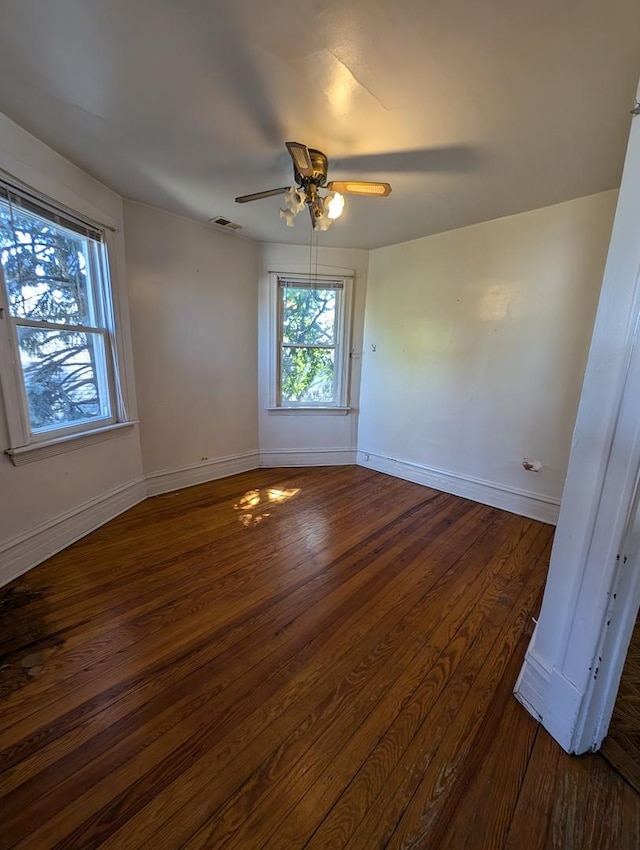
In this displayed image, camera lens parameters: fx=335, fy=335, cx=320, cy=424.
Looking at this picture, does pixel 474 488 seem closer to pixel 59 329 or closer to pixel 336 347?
pixel 336 347

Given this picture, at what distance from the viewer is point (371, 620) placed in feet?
5.42

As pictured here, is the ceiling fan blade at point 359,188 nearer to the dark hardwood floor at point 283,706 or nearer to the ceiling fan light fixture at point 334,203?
the ceiling fan light fixture at point 334,203

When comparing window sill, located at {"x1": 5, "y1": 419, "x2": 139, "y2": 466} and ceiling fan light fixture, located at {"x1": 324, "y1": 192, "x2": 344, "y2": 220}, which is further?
window sill, located at {"x1": 5, "y1": 419, "x2": 139, "y2": 466}

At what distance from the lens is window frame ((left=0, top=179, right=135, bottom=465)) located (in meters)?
1.85

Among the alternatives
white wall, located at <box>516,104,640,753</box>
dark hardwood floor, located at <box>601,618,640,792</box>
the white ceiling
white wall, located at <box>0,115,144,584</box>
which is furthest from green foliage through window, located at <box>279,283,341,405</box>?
dark hardwood floor, located at <box>601,618,640,792</box>

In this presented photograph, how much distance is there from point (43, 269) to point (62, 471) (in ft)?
4.20

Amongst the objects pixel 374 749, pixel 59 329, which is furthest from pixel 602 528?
pixel 59 329

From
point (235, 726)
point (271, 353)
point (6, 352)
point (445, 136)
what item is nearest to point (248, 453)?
point (271, 353)

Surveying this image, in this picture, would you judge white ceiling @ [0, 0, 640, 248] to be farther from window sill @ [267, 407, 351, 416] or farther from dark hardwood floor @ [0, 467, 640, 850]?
dark hardwood floor @ [0, 467, 640, 850]

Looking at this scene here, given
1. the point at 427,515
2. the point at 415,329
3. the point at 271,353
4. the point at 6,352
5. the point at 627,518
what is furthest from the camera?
the point at 271,353

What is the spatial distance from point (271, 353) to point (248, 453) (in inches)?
44.6

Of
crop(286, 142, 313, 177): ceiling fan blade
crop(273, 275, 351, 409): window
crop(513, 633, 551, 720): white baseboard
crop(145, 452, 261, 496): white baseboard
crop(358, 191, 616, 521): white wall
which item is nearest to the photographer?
crop(513, 633, 551, 720): white baseboard

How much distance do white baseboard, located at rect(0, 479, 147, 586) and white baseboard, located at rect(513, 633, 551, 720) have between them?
102 inches

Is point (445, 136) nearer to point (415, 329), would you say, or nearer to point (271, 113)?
point (271, 113)
